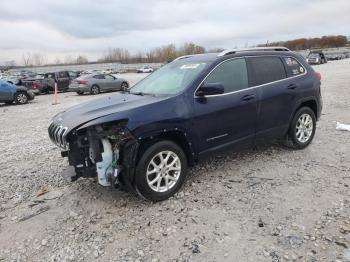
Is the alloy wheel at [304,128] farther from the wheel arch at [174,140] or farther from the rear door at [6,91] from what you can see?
the rear door at [6,91]

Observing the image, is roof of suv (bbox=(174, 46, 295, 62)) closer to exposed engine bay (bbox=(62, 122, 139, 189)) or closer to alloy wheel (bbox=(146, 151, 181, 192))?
alloy wheel (bbox=(146, 151, 181, 192))

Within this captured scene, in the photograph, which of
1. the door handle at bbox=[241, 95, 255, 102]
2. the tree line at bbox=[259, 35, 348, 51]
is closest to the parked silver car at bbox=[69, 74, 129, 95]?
the door handle at bbox=[241, 95, 255, 102]

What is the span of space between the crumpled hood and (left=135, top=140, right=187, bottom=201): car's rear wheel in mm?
590

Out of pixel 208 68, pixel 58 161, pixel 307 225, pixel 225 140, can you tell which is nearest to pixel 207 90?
pixel 208 68

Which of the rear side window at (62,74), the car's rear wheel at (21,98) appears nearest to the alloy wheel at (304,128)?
the car's rear wheel at (21,98)

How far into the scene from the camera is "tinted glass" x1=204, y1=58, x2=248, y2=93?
4.96 m

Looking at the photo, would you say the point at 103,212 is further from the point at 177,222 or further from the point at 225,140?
the point at 225,140

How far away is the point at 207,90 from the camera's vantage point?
4.60 meters

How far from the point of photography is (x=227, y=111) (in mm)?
4922

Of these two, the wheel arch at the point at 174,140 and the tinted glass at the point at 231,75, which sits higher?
the tinted glass at the point at 231,75

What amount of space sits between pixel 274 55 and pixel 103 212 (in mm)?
3764

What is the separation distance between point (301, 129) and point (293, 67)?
1110mm

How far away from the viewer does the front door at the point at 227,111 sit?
15.4ft

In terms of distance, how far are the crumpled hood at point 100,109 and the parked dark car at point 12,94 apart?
14.4 m
